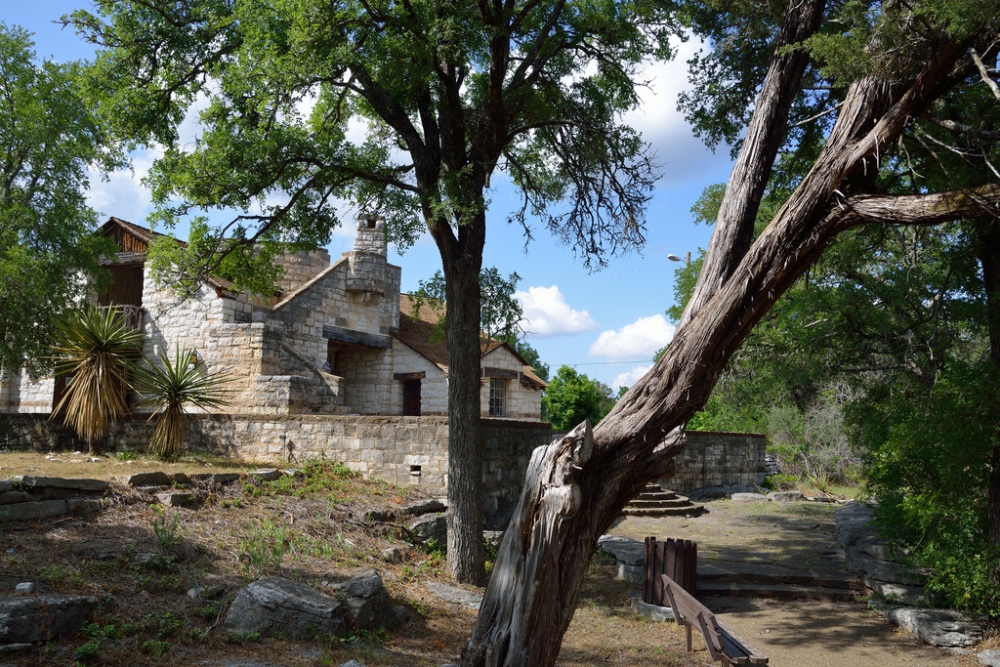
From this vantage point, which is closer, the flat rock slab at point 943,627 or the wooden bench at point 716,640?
the wooden bench at point 716,640

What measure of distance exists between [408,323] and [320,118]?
12281mm

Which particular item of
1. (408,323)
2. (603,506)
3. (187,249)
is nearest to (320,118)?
(187,249)

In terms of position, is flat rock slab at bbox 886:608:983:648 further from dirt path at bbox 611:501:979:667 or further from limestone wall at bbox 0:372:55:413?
limestone wall at bbox 0:372:55:413

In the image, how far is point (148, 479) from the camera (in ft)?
28.4

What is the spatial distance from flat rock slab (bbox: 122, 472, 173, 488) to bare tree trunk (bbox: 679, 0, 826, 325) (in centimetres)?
668

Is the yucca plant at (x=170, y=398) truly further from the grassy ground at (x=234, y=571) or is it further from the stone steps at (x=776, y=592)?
the stone steps at (x=776, y=592)

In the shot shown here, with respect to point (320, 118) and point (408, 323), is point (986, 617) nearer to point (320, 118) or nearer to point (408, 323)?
point (320, 118)

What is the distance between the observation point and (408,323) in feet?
73.0

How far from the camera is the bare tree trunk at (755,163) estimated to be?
4.59 m

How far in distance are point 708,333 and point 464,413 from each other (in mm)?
5056

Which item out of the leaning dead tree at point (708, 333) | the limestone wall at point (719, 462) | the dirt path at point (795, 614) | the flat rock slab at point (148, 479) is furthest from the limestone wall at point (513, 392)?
the leaning dead tree at point (708, 333)

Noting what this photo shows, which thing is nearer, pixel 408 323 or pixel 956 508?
pixel 956 508

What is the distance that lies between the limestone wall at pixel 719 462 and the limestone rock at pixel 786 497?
4.87 feet

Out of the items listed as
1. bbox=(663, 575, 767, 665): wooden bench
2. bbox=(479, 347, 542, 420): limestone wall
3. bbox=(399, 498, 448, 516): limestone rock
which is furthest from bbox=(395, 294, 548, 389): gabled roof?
bbox=(663, 575, 767, 665): wooden bench
